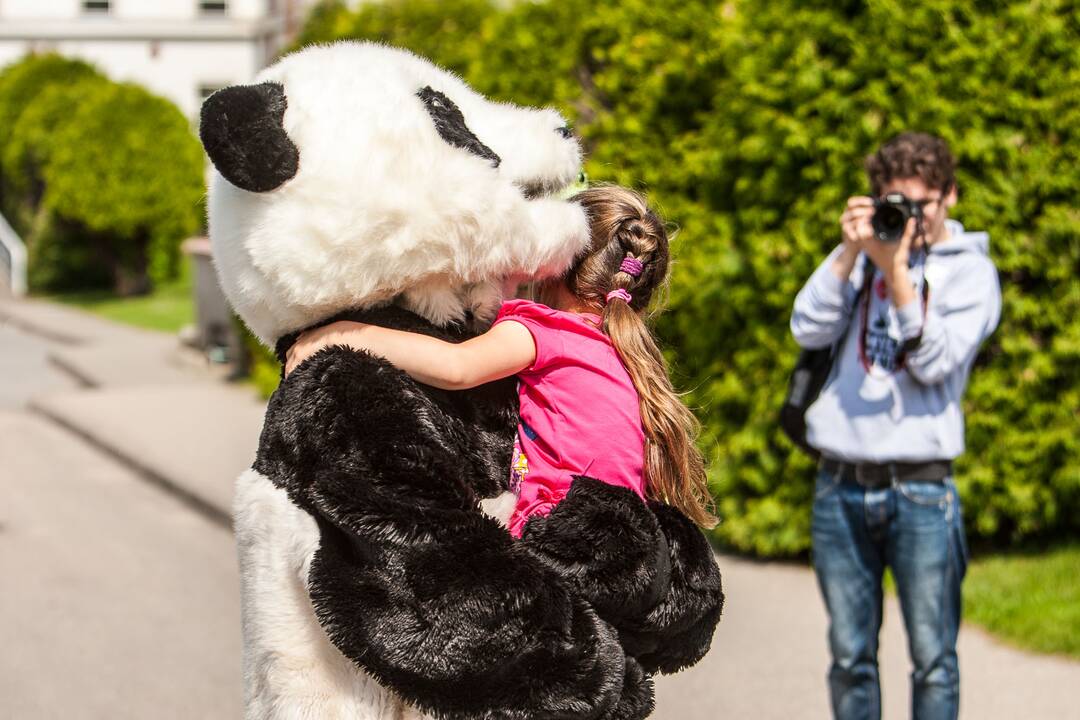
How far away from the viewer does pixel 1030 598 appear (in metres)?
4.97

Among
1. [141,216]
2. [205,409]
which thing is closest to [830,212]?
[205,409]

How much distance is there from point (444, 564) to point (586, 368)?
431mm

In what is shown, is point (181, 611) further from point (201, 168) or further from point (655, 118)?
point (201, 168)

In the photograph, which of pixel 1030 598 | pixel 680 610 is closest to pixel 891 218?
pixel 680 610

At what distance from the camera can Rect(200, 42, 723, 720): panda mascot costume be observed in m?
1.53

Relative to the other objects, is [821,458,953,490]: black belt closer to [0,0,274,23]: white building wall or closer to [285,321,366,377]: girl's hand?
[285,321,366,377]: girl's hand

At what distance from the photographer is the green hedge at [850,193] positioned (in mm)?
4852

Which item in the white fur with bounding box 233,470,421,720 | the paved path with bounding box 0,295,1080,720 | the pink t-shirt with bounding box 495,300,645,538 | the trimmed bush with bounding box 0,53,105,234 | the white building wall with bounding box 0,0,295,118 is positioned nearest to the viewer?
the white fur with bounding box 233,470,421,720

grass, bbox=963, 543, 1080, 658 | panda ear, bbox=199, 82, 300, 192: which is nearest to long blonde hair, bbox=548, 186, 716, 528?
panda ear, bbox=199, 82, 300, 192

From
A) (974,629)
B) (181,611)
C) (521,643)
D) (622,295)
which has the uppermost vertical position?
(622,295)

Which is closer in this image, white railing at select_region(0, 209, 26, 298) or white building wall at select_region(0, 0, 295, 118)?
white railing at select_region(0, 209, 26, 298)

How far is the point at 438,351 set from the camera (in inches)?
65.9

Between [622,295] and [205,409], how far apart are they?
874cm

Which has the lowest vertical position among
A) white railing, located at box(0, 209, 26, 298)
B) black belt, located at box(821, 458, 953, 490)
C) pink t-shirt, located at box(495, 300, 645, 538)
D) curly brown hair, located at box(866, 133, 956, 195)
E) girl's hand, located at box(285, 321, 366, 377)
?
white railing, located at box(0, 209, 26, 298)
